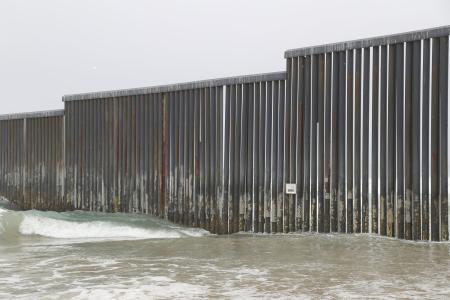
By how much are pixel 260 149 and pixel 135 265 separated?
15.9 feet

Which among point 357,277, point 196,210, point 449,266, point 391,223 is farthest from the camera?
point 196,210

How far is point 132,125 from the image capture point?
44.6ft

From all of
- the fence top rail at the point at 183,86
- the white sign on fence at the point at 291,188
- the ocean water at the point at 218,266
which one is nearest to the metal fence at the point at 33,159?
the fence top rail at the point at 183,86

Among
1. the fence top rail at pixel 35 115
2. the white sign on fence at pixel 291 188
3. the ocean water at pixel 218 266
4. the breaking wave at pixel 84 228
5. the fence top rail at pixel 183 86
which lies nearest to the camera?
the ocean water at pixel 218 266

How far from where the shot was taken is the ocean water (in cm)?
552

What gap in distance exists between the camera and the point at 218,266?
7.06m

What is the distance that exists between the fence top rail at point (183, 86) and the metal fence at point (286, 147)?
3 centimetres

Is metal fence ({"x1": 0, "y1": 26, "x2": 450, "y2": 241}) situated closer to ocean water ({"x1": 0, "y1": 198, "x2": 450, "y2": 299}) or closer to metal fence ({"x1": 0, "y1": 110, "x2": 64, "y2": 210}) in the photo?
metal fence ({"x1": 0, "y1": 110, "x2": 64, "y2": 210})

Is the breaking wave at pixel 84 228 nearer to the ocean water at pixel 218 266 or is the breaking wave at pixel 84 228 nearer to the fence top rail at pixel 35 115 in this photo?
the ocean water at pixel 218 266

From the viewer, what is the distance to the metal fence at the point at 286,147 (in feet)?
30.9

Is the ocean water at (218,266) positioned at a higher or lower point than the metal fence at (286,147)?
lower

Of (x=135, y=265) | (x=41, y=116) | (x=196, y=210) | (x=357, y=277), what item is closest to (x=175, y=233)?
(x=196, y=210)

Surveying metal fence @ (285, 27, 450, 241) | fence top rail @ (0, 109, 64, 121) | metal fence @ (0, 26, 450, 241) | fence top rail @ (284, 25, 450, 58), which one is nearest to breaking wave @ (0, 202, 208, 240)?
metal fence @ (0, 26, 450, 241)

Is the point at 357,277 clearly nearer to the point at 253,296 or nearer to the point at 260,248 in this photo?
the point at 253,296
